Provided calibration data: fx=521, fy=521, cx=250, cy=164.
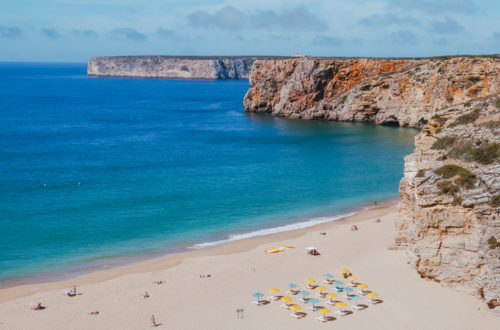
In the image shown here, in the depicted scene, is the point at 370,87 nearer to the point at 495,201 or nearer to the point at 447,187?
the point at 447,187

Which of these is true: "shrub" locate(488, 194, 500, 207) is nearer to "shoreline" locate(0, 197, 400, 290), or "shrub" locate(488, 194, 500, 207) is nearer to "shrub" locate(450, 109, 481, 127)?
"shrub" locate(450, 109, 481, 127)

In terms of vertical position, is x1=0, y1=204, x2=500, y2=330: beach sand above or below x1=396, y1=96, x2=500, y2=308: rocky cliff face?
below

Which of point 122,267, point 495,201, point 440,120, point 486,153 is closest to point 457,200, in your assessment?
point 495,201

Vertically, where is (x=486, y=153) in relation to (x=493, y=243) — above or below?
above

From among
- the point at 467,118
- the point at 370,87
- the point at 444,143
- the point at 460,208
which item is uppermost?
the point at 370,87

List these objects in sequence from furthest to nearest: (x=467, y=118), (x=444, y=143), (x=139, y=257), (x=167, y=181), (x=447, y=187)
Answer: (x=167, y=181) < (x=139, y=257) < (x=467, y=118) < (x=444, y=143) < (x=447, y=187)

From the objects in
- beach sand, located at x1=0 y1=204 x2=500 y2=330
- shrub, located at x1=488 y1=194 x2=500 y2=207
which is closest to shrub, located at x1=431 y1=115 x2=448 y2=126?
shrub, located at x1=488 y1=194 x2=500 y2=207

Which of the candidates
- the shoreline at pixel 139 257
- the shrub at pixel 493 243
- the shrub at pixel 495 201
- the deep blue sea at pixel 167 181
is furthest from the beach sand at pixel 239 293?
the shrub at pixel 495 201

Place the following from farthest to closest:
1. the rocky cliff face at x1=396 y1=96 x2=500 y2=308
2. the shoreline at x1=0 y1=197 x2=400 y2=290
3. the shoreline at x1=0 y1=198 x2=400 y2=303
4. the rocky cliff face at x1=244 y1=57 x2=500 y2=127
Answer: the rocky cliff face at x1=244 y1=57 x2=500 y2=127 → the shoreline at x1=0 y1=197 x2=400 y2=290 → the shoreline at x1=0 y1=198 x2=400 y2=303 → the rocky cliff face at x1=396 y1=96 x2=500 y2=308

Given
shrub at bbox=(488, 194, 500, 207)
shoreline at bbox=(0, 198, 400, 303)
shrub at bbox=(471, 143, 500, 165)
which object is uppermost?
shrub at bbox=(471, 143, 500, 165)
